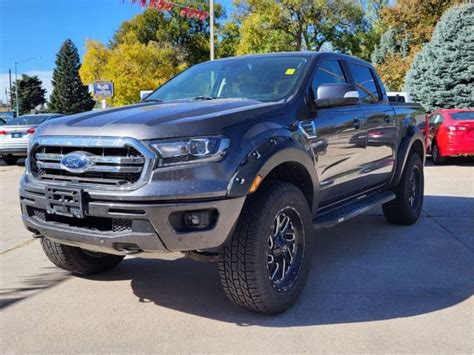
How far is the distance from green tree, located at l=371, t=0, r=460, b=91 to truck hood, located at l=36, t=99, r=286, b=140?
81.4 feet

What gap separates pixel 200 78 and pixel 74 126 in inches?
66.6

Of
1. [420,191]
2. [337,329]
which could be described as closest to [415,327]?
[337,329]

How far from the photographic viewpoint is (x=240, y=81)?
4.57m

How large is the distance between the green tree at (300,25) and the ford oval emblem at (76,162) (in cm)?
3310

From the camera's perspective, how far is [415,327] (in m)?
3.47

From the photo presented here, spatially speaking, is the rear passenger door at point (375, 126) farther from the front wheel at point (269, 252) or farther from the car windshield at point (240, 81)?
the front wheel at point (269, 252)

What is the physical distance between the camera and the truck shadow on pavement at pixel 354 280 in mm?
3738

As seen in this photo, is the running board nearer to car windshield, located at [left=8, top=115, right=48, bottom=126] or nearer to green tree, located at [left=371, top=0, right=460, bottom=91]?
car windshield, located at [left=8, top=115, right=48, bottom=126]

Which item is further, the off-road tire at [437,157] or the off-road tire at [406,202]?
the off-road tire at [437,157]

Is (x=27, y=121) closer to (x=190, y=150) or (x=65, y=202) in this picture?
(x=65, y=202)

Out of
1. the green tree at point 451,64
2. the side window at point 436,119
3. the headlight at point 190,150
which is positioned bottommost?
the side window at point 436,119

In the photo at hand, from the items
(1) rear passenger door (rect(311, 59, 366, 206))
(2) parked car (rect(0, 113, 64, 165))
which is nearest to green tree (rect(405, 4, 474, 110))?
(2) parked car (rect(0, 113, 64, 165))

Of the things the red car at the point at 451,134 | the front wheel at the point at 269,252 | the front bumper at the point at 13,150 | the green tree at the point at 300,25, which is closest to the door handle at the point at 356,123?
the front wheel at the point at 269,252

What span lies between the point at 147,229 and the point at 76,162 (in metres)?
0.67
